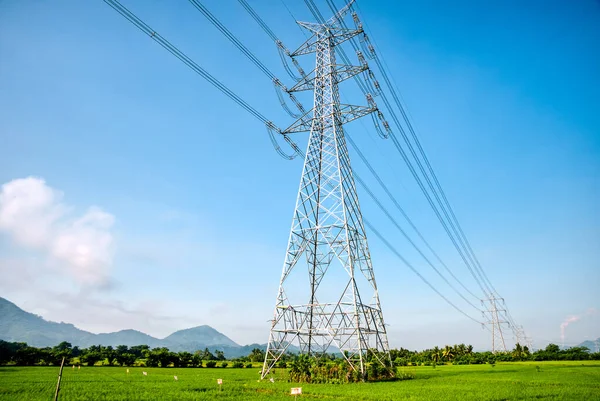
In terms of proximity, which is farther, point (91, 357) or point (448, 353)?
point (448, 353)

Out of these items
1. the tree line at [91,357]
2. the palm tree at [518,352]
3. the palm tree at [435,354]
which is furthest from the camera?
the palm tree at [435,354]

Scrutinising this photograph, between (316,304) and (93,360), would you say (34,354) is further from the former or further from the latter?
(316,304)

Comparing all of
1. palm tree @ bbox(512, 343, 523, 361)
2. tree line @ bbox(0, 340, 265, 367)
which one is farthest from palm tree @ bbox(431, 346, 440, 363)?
tree line @ bbox(0, 340, 265, 367)

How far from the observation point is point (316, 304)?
24.9 meters

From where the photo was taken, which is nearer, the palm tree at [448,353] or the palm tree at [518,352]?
the palm tree at [518,352]

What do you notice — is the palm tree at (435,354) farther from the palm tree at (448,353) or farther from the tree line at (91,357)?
the tree line at (91,357)

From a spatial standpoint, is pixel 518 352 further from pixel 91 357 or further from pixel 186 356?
pixel 91 357

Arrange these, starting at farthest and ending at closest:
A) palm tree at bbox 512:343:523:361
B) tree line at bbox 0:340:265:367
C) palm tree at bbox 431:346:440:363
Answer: palm tree at bbox 431:346:440:363
palm tree at bbox 512:343:523:361
tree line at bbox 0:340:265:367

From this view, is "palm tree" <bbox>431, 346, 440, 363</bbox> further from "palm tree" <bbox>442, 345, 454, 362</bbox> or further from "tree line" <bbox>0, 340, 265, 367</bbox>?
"tree line" <bbox>0, 340, 265, 367</bbox>

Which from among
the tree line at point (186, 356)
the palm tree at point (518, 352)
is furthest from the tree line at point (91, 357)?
the palm tree at point (518, 352)

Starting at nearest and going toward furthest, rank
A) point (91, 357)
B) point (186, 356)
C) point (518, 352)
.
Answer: point (91, 357), point (186, 356), point (518, 352)

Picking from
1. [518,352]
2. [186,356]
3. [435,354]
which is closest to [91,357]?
[186,356]

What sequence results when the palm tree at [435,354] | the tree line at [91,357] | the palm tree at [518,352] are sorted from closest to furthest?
the tree line at [91,357] → the palm tree at [518,352] → the palm tree at [435,354]

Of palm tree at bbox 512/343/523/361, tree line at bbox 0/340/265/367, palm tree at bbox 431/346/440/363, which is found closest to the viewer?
tree line at bbox 0/340/265/367
